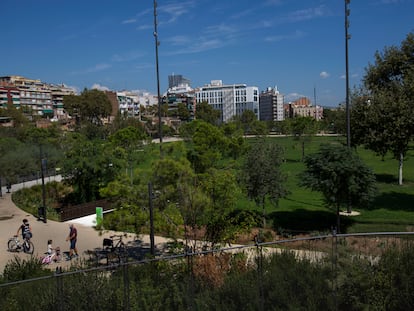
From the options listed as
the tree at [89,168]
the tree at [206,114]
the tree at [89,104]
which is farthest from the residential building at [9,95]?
the tree at [89,168]

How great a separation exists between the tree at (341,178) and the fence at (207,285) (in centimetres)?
942

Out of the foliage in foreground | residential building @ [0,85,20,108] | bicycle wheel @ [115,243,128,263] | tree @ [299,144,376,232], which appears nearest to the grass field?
tree @ [299,144,376,232]

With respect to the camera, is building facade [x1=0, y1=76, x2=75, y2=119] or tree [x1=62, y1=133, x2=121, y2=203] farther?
building facade [x1=0, y1=76, x2=75, y2=119]

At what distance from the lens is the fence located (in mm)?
6945

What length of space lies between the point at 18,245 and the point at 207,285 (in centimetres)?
1358

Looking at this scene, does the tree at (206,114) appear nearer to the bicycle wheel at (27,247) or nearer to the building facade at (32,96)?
the building facade at (32,96)

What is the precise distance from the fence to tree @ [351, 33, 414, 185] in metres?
16.1

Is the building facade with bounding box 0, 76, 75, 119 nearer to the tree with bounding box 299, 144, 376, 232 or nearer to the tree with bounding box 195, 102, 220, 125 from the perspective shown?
the tree with bounding box 195, 102, 220, 125

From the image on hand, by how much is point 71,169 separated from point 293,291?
24.5 metres

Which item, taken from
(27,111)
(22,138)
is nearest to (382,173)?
(22,138)

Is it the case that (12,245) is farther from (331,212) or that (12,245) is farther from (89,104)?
(89,104)

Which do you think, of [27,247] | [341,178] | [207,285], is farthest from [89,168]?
[207,285]

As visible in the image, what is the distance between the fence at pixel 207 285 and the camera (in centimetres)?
695

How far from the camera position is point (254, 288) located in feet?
23.2
